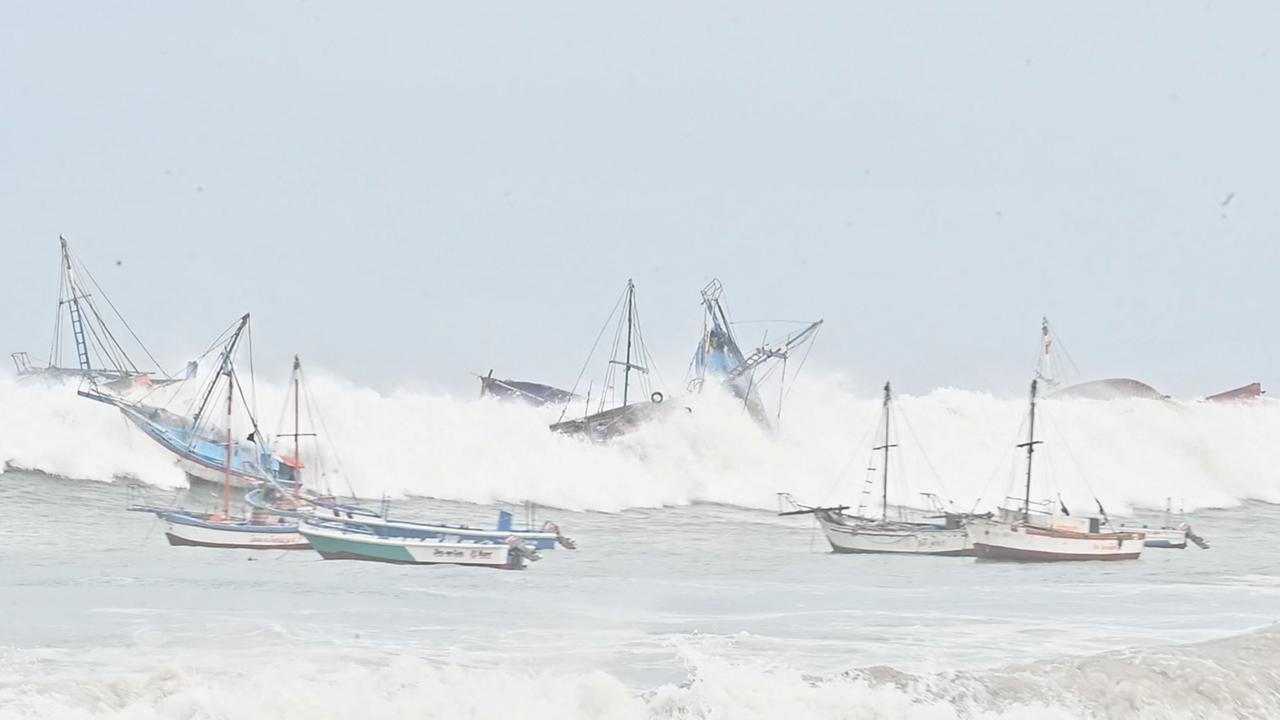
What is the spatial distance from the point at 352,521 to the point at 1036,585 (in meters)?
18.8

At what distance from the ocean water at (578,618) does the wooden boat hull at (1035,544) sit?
57.1 inches

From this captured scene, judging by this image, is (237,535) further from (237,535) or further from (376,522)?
(376,522)

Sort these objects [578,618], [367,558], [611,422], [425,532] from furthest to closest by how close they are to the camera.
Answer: [611,422] → [425,532] → [367,558] → [578,618]

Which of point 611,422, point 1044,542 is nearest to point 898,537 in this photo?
point 1044,542

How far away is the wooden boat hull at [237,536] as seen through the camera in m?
41.8

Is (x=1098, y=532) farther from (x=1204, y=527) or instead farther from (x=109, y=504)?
(x=109, y=504)

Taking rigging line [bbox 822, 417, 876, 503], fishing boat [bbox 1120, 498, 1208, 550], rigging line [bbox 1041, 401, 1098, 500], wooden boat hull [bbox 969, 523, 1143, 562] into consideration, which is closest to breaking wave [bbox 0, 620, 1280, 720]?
wooden boat hull [bbox 969, 523, 1143, 562]

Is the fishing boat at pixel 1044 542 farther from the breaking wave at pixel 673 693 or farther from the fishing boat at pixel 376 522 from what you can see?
the breaking wave at pixel 673 693

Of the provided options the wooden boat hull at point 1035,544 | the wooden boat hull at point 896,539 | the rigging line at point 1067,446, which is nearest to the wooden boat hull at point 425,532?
the wooden boat hull at point 896,539

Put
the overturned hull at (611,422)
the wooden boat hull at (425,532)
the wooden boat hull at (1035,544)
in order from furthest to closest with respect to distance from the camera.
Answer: the overturned hull at (611,422) < the wooden boat hull at (1035,544) < the wooden boat hull at (425,532)

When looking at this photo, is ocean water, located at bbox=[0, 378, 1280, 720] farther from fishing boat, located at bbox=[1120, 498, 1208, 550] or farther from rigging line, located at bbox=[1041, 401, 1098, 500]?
rigging line, located at bbox=[1041, 401, 1098, 500]

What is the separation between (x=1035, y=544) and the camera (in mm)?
47906

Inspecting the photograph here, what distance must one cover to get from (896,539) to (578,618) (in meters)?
24.8

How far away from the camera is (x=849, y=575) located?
127ft
